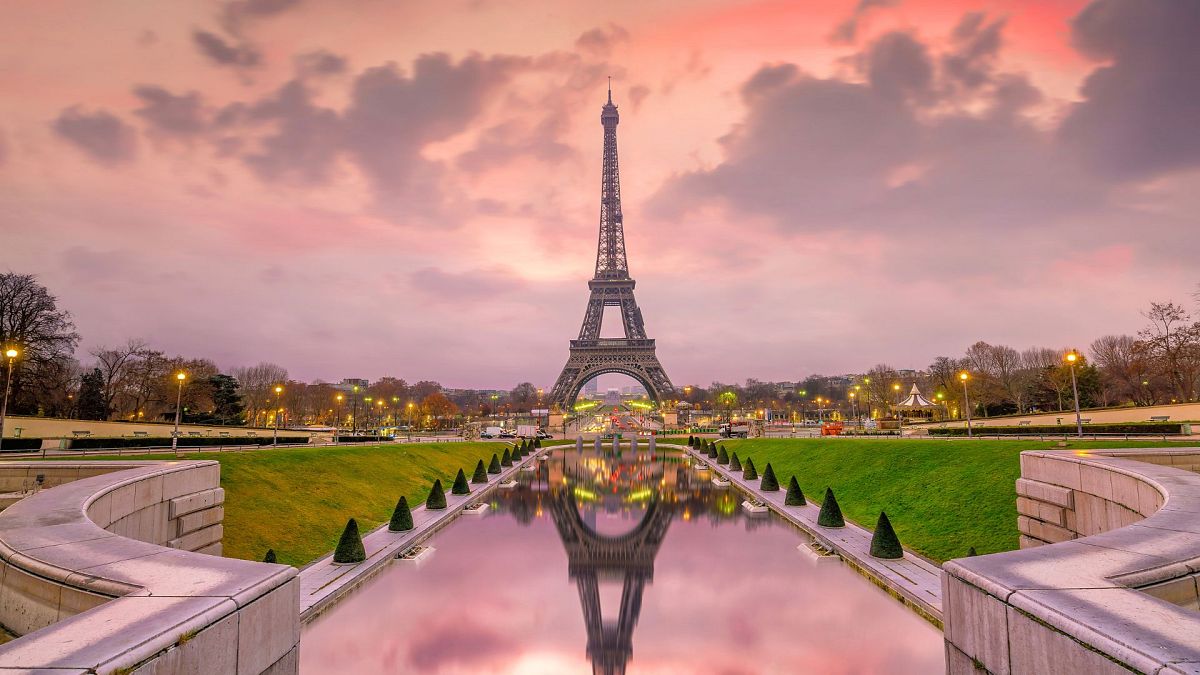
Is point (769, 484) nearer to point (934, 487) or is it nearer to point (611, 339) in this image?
point (934, 487)

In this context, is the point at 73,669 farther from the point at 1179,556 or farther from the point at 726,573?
the point at 726,573

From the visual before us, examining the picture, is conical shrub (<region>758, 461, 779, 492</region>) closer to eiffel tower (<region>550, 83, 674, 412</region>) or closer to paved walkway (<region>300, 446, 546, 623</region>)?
paved walkway (<region>300, 446, 546, 623</region>)

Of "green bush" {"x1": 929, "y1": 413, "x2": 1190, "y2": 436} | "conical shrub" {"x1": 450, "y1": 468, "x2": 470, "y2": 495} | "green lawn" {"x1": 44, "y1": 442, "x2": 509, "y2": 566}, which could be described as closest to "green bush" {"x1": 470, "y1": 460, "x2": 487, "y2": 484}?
"green lawn" {"x1": 44, "y1": 442, "x2": 509, "y2": 566}

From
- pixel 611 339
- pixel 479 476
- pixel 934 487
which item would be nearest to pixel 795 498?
pixel 934 487

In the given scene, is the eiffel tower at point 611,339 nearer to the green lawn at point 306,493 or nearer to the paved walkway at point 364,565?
the green lawn at point 306,493

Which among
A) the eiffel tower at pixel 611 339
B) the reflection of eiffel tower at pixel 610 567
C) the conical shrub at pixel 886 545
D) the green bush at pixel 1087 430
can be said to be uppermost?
the eiffel tower at pixel 611 339

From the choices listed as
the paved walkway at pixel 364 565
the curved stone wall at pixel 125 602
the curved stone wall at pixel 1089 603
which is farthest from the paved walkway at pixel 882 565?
the paved walkway at pixel 364 565
